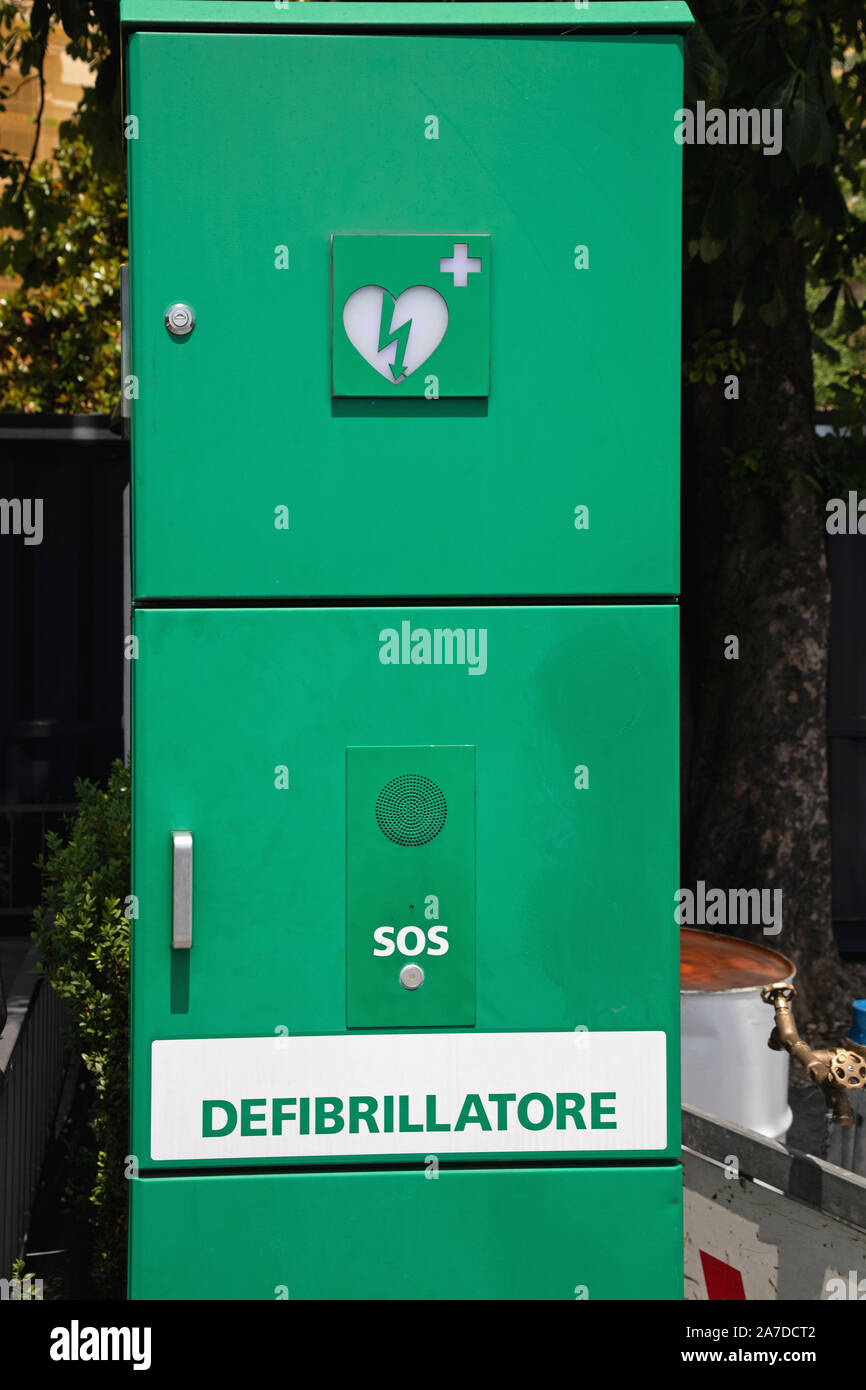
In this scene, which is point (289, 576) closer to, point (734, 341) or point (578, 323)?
point (578, 323)

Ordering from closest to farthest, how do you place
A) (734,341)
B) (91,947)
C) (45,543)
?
1. (91,947)
2. (734,341)
3. (45,543)

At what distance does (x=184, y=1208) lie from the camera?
2.26m

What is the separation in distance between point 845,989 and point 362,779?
4978mm

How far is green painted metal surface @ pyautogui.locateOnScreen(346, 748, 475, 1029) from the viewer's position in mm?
2242

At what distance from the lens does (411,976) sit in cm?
225

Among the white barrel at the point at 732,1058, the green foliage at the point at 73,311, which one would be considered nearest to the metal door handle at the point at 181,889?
the white barrel at the point at 732,1058

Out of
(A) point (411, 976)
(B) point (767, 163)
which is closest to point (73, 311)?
(B) point (767, 163)

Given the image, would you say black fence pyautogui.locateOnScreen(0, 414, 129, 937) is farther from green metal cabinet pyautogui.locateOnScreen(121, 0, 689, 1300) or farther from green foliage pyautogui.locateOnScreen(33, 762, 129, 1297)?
green metal cabinet pyautogui.locateOnScreen(121, 0, 689, 1300)

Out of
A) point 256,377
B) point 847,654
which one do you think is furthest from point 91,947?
point 847,654

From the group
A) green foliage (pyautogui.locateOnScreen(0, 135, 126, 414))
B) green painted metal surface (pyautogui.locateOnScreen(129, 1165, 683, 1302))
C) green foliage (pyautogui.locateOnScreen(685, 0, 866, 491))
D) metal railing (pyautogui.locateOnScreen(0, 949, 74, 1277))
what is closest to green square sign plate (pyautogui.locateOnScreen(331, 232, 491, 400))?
green painted metal surface (pyautogui.locateOnScreen(129, 1165, 683, 1302))

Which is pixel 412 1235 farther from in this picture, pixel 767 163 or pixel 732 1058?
pixel 767 163

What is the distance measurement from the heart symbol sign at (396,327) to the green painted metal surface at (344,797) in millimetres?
453

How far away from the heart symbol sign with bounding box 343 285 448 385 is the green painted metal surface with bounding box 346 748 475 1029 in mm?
698

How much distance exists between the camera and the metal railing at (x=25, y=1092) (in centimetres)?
363
